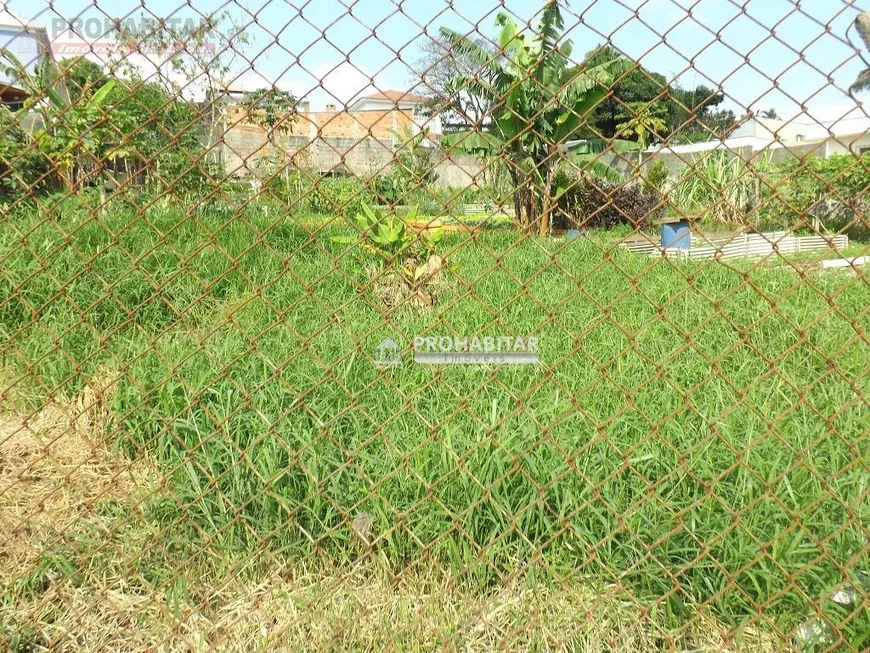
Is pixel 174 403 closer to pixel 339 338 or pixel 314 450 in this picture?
pixel 314 450

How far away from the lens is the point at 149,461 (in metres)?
2.18

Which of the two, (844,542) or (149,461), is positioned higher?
(844,542)

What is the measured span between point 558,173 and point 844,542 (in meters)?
8.37

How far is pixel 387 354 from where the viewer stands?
2.79 metres

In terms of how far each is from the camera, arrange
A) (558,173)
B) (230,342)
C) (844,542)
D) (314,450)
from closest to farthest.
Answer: (844,542) → (314,450) → (230,342) → (558,173)

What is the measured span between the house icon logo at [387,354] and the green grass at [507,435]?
6 cm

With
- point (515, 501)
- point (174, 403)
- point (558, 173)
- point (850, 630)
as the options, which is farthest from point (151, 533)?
point (558, 173)

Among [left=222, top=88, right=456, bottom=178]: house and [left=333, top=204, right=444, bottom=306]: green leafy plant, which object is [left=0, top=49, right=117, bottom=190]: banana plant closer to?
[left=222, top=88, right=456, bottom=178]: house

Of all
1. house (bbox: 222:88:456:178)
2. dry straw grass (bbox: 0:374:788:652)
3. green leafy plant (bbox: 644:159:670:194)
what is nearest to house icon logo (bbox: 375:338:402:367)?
house (bbox: 222:88:456:178)

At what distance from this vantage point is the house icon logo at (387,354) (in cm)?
266

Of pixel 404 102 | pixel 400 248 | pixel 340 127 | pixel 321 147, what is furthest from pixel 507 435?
pixel 321 147

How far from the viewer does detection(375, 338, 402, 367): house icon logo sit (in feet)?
8.72

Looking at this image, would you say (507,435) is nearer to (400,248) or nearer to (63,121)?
(63,121)

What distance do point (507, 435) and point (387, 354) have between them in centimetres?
94
